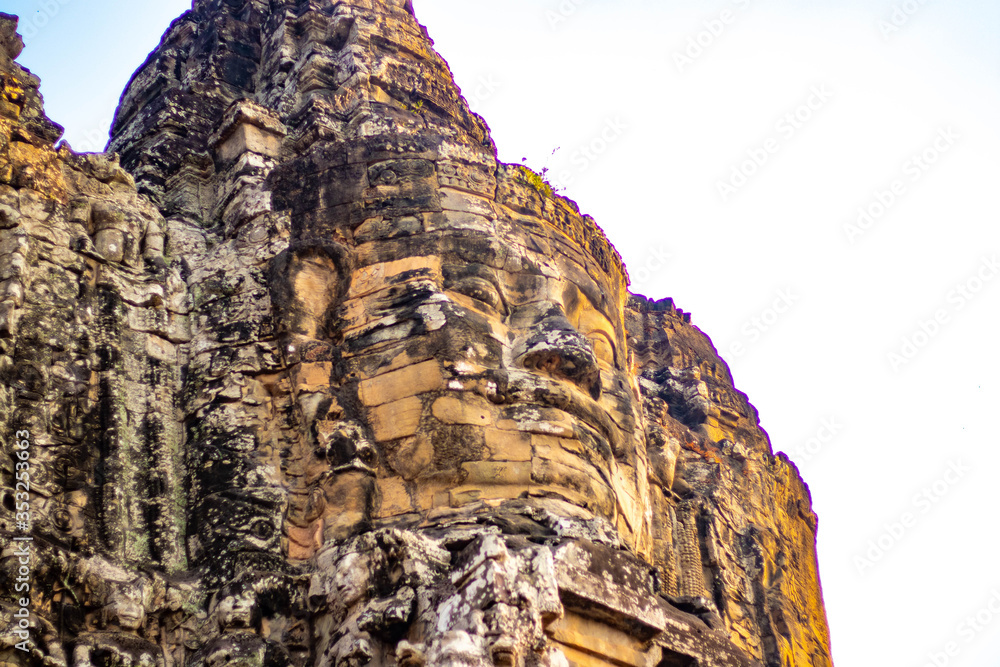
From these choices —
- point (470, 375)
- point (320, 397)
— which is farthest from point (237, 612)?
point (470, 375)

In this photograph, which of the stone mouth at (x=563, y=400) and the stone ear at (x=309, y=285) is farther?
the stone ear at (x=309, y=285)

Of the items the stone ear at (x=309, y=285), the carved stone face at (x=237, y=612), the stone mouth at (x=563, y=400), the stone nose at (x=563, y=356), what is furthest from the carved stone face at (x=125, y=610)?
the stone nose at (x=563, y=356)

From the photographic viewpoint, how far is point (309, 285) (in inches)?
500

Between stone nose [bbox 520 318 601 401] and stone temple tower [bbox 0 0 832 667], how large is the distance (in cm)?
3

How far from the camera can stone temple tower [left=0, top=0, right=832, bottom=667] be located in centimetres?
1023

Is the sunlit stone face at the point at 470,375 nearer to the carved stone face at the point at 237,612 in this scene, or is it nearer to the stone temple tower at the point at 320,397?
the stone temple tower at the point at 320,397

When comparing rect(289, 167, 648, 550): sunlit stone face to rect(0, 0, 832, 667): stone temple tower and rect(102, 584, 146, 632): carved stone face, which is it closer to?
rect(0, 0, 832, 667): stone temple tower

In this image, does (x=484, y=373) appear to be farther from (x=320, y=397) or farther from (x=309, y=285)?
(x=309, y=285)

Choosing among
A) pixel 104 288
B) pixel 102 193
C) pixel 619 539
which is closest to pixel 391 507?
pixel 619 539

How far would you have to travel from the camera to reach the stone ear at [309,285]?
41.0 ft

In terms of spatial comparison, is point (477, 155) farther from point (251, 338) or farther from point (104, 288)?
point (104, 288)

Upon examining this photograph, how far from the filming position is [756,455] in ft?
62.4

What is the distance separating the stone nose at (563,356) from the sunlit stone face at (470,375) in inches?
0.5

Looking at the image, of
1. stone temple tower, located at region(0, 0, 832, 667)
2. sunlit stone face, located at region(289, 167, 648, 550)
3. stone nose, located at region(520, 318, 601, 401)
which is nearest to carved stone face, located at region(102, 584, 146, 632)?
stone temple tower, located at region(0, 0, 832, 667)
